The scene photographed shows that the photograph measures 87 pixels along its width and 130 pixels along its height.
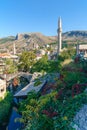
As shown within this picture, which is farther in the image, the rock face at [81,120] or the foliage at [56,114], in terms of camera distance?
the foliage at [56,114]

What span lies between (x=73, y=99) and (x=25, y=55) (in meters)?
35.0

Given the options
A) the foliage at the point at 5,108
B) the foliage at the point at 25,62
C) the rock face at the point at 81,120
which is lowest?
the foliage at the point at 5,108

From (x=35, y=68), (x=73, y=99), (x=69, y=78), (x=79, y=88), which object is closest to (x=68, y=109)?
(x=73, y=99)

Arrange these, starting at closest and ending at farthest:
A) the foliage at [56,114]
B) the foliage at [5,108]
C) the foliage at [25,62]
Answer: the foliage at [56,114], the foliage at [5,108], the foliage at [25,62]

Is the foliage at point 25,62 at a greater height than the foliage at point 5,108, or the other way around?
the foliage at point 25,62

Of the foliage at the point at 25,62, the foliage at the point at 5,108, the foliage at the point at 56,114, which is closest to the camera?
the foliage at the point at 56,114

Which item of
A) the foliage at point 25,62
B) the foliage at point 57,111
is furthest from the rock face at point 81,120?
the foliage at point 25,62

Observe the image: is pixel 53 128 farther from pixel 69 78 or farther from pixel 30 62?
pixel 30 62

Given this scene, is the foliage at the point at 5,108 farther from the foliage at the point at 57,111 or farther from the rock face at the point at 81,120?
the rock face at the point at 81,120

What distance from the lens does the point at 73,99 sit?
12.0 metres

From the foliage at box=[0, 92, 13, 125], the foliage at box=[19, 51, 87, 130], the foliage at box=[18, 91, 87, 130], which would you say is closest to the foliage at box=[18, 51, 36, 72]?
the foliage at box=[0, 92, 13, 125]

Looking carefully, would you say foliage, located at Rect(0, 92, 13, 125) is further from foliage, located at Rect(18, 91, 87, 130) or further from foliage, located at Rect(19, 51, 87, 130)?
foliage, located at Rect(18, 91, 87, 130)

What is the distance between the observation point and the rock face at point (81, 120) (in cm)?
1048

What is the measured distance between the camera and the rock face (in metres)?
10.5
